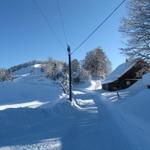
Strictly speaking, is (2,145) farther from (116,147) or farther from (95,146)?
(116,147)

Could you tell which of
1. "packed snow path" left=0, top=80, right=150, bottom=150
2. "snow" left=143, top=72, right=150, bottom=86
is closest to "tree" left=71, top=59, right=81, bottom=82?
"snow" left=143, top=72, right=150, bottom=86

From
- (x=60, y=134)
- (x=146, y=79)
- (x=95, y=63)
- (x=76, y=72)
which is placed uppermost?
(x=95, y=63)

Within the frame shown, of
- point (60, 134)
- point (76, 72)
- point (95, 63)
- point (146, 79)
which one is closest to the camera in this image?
point (60, 134)

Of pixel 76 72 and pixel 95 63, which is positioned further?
pixel 95 63

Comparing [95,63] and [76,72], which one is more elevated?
[95,63]

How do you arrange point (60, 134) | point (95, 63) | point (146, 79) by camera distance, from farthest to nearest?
point (95, 63), point (146, 79), point (60, 134)

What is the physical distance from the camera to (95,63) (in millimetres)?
109750

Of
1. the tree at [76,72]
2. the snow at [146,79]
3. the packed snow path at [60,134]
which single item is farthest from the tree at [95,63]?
the packed snow path at [60,134]

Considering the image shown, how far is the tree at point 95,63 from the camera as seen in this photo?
10912 cm

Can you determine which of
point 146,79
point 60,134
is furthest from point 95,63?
point 60,134

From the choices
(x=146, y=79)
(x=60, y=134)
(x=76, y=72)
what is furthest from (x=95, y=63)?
(x=60, y=134)

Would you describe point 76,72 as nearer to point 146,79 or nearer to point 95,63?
point 95,63

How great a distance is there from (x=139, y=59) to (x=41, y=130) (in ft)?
73.5

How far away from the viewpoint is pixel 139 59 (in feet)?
107
